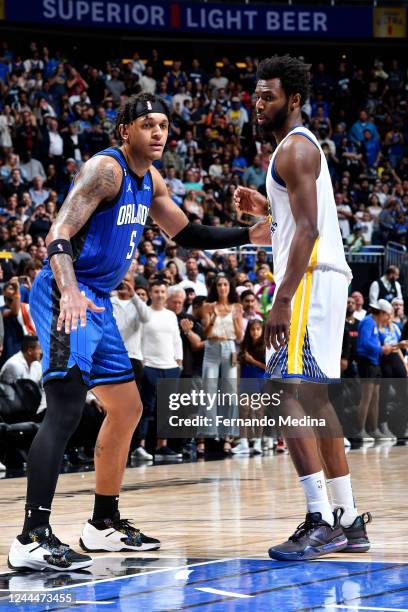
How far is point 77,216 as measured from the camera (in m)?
5.15

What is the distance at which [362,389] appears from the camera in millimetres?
14203

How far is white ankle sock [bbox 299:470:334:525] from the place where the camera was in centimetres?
520

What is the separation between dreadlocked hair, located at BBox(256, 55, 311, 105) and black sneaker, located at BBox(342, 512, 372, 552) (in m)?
2.06

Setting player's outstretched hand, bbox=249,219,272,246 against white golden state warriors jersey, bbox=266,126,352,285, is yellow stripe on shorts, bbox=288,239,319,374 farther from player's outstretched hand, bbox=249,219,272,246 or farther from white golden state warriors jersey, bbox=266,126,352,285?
player's outstretched hand, bbox=249,219,272,246

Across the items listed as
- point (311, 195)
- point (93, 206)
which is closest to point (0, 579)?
point (93, 206)

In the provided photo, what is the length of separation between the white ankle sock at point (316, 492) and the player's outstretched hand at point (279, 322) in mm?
642

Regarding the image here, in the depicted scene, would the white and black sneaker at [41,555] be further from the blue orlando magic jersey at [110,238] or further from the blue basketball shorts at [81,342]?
the blue orlando magic jersey at [110,238]

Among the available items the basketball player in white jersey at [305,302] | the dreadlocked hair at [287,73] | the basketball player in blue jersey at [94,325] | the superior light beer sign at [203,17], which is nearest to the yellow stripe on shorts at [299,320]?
the basketball player in white jersey at [305,302]

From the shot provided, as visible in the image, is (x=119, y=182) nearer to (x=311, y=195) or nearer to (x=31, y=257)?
(x=311, y=195)

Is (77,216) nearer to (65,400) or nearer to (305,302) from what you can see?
(65,400)

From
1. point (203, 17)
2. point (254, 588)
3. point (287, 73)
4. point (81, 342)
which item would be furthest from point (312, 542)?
point (203, 17)

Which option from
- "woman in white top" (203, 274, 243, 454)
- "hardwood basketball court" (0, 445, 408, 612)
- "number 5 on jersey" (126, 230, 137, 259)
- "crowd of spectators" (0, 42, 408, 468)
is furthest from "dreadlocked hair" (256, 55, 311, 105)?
"woman in white top" (203, 274, 243, 454)

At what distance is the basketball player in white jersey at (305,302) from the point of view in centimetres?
512

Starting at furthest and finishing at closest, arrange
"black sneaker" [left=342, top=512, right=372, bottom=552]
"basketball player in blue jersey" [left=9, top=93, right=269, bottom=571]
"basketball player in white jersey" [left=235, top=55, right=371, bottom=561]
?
1. "black sneaker" [left=342, top=512, right=372, bottom=552]
2. "basketball player in white jersey" [left=235, top=55, right=371, bottom=561]
3. "basketball player in blue jersey" [left=9, top=93, right=269, bottom=571]
